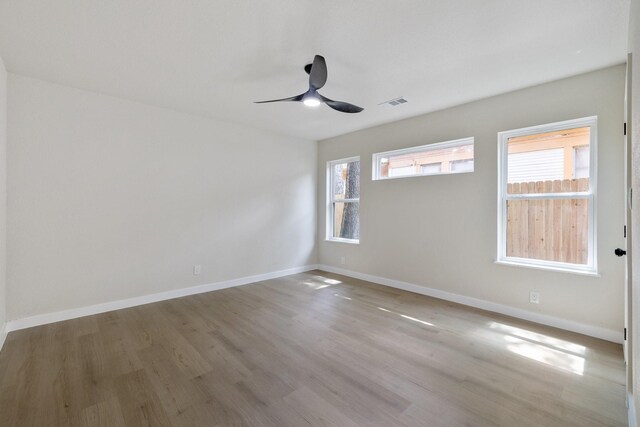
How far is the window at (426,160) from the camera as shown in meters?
3.67

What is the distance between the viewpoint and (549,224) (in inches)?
119

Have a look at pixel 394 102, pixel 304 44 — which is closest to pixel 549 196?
pixel 394 102

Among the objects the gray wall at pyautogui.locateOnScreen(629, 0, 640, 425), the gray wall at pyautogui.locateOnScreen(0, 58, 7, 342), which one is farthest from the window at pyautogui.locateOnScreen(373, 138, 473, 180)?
the gray wall at pyautogui.locateOnScreen(0, 58, 7, 342)

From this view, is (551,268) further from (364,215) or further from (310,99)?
(310,99)

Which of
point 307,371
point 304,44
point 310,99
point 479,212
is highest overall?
point 304,44

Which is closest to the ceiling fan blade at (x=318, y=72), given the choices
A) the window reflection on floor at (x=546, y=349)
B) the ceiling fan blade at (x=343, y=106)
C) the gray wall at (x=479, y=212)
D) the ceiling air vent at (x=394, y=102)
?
the ceiling fan blade at (x=343, y=106)

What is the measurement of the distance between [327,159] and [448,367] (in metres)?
4.14

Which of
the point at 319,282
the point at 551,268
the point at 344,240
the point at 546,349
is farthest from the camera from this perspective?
the point at 344,240

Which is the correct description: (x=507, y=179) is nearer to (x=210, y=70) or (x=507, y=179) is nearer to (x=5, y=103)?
(x=210, y=70)

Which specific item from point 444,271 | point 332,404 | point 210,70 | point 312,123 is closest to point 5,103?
point 210,70

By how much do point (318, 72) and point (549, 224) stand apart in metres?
2.97

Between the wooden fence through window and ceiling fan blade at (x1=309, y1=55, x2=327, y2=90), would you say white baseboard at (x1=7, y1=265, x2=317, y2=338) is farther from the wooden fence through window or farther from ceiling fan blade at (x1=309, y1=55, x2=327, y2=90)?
the wooden fence through window

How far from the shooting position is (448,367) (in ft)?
7.07

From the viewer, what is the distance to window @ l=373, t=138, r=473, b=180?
367 centimetres
